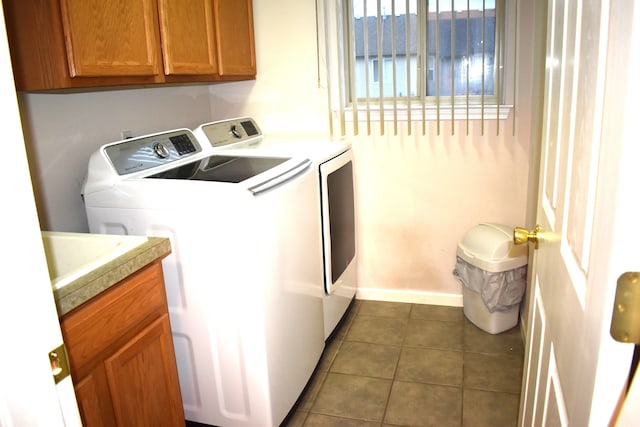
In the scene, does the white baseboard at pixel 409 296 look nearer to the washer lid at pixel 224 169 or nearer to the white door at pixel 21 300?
the washer lid at pixel 224 169

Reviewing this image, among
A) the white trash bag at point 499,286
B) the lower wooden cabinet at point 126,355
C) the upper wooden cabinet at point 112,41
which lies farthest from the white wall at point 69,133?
the white trash bag at point 499,286

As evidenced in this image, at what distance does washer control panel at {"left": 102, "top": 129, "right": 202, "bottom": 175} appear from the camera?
183 centimetres

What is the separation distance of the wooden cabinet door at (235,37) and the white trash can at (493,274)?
1.46m

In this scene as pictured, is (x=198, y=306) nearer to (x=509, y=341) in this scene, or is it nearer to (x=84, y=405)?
(x=84, y=405)

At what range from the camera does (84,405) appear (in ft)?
3.92

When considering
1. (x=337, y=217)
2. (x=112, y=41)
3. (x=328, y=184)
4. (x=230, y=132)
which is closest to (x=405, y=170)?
(x=337, y=217)

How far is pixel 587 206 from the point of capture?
2.11ft

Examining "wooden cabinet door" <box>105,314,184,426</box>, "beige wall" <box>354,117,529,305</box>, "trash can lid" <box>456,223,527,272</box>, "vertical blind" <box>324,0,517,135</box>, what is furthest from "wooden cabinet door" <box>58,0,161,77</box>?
"trash can lid" <box>456,223,527,272</box>

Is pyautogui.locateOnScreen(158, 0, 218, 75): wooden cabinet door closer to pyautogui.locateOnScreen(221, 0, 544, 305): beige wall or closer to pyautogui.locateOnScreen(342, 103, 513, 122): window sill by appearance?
pyautogui.locateOnScreen(221, 0, 544, 305): beige wall

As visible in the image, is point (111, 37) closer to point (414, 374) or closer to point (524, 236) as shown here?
point (524, 236)

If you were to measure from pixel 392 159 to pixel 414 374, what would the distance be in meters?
1.13

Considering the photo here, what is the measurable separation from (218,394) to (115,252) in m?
0.77

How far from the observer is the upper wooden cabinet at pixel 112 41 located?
1484 mm

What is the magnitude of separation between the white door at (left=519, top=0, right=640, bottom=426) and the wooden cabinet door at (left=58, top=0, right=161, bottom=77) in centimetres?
131
